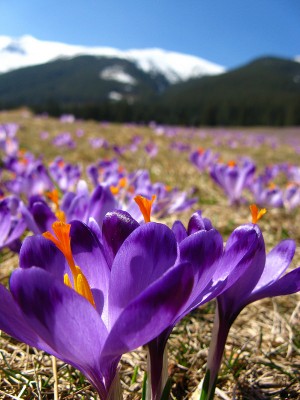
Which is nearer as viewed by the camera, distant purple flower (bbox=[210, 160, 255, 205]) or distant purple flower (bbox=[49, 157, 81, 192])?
distant purple flower (bbox=[49, 157, 81, 192])

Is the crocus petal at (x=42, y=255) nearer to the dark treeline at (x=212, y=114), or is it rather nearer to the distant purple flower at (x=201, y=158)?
the distant purple flower at (x=201, y=158)

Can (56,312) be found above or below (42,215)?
below

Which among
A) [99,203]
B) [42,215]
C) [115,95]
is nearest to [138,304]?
[42,215]

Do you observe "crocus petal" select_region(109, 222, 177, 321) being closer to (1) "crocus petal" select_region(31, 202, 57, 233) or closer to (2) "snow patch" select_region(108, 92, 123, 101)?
(1) "crocus petal" select_region(31, 202, 57, 233)

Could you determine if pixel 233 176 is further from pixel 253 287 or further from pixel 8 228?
pixel 253 287

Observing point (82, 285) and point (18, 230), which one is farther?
point (18, 230)

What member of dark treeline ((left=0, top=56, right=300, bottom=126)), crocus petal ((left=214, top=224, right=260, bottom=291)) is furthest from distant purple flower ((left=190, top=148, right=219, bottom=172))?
crocus petal ((left=214, top=224, right=260, bottom=291))

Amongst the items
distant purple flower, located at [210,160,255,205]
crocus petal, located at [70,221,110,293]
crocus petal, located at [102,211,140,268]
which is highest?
distant purple flower, located at [210,160,255,205]

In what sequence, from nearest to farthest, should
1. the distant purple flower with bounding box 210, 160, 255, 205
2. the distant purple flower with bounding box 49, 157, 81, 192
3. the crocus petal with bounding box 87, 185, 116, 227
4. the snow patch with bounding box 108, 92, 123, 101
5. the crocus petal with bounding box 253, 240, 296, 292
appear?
the crocus petal with bounding box 253, 240, 296, 292 → the crocus petal with bounding box 87, 185, 116, 227 → the distant purple flower with bounding box 49, 157, 81, 192 → the distant purple flower with bounding box 210, 160, 255, 205 → the snow patch with bounding box 108, 92, 123, 101
